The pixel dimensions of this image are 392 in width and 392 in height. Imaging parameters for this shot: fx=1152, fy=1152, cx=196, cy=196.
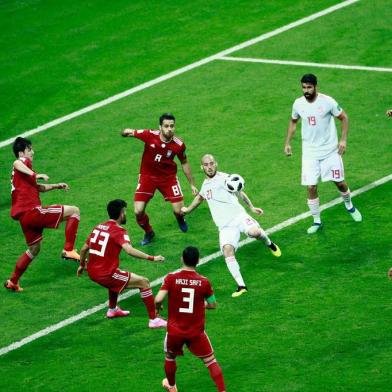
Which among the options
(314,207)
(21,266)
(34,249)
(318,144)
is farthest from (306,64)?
(21,266)

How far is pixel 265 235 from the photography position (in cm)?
1866

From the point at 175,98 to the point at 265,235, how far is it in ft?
26.4

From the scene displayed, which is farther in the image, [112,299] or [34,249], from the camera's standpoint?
[34,249]

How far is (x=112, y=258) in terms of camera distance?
17.2 metres

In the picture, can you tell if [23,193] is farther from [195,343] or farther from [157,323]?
[195,343]

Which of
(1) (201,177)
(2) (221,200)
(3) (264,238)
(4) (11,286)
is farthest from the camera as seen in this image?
(1) (201,177)

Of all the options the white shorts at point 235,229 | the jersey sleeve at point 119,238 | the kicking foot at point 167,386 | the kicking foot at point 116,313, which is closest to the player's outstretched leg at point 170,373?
the kicking foot at point 167,386

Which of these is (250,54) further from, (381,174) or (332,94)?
(381,174)

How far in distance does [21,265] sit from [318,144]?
5.41 metres

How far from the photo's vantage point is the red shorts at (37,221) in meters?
18.9

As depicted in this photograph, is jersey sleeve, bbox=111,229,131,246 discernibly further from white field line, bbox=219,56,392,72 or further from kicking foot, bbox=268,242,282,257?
white field line, bbox=219,56,392,72

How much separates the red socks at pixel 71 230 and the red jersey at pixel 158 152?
166 centimetres

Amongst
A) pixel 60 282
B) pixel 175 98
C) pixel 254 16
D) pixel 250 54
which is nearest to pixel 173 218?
pixel 60 282

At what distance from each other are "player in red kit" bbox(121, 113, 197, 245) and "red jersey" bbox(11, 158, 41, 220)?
6.41ft
